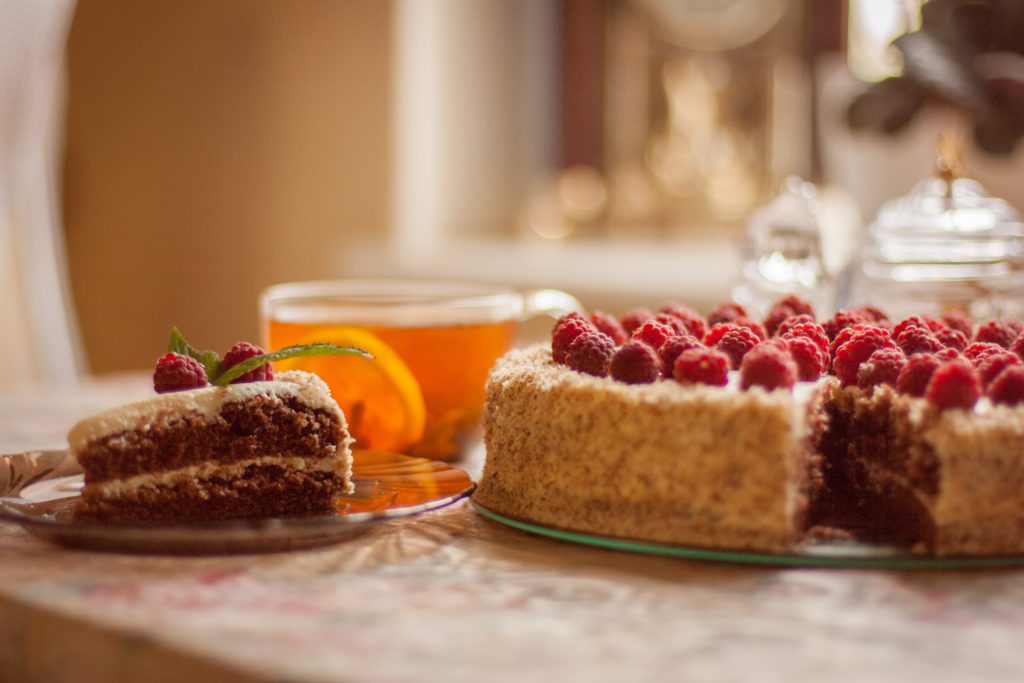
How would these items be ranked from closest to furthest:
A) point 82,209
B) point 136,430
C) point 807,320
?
1. point 136,430
2. point 807,320
3. point 82,209

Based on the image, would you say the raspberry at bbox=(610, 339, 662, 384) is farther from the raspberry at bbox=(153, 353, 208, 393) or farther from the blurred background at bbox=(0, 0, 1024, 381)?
the blurred background at bbox=(0, 0, 1024, 381)

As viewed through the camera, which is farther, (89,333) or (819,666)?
(89,333)

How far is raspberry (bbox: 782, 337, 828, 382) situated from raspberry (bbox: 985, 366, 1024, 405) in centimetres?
16

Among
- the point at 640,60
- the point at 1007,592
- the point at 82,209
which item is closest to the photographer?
the point at 1007,592

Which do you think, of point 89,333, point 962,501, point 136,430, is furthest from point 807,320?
point 89,333

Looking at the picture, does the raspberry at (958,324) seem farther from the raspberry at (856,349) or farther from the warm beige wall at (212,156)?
the warm beige wall at (212,156)

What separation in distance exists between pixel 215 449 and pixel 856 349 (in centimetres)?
61

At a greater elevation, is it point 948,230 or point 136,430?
point 948,230

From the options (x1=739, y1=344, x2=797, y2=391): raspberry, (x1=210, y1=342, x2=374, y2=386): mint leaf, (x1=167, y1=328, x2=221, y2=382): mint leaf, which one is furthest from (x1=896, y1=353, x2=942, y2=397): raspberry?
(x1=167, y1=328, x2=221, y2=382): mint leaf

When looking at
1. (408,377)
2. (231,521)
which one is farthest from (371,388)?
(231,521)

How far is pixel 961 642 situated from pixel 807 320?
0.57 metres

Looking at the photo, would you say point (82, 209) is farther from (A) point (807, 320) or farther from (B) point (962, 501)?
(B) point (962, 501)

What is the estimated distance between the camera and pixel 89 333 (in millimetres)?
5250

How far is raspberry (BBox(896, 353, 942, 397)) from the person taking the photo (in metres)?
1.06
